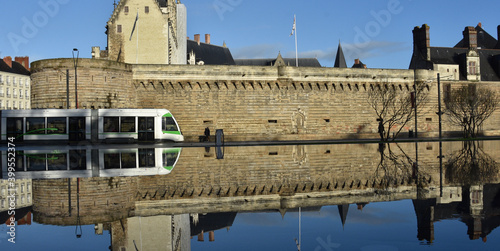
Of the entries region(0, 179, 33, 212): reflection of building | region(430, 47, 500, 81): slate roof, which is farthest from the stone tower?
region(0, 179, 33, 212): reflection of building

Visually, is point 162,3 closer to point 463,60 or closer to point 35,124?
point 35,124

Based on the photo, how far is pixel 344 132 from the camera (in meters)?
38.8

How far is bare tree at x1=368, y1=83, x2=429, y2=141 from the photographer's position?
131 ft

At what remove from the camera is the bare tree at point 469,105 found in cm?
4266

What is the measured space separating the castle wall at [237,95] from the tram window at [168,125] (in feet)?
11.8

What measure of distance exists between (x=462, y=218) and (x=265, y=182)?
5.28 meters

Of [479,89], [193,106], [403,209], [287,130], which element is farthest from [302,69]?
[403,209]

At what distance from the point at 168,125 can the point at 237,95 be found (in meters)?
7.06

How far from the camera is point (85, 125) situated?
30234 millimetres

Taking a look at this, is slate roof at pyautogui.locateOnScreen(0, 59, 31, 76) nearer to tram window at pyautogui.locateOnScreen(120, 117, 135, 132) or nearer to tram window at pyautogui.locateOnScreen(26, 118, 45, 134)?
tram window at pyautogui.locateOnScreen(26, 118, 45, 134)

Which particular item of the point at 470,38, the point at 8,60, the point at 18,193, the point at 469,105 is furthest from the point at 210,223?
the point at 8,60

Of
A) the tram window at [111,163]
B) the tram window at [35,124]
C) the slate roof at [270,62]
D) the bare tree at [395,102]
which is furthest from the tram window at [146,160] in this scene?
the slate roof at [270,62]

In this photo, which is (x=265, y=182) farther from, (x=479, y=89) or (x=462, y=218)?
(x=479, y=89)

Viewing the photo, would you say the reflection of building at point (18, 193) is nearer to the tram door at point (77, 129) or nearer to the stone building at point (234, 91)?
the tram door at point (77, 129)
